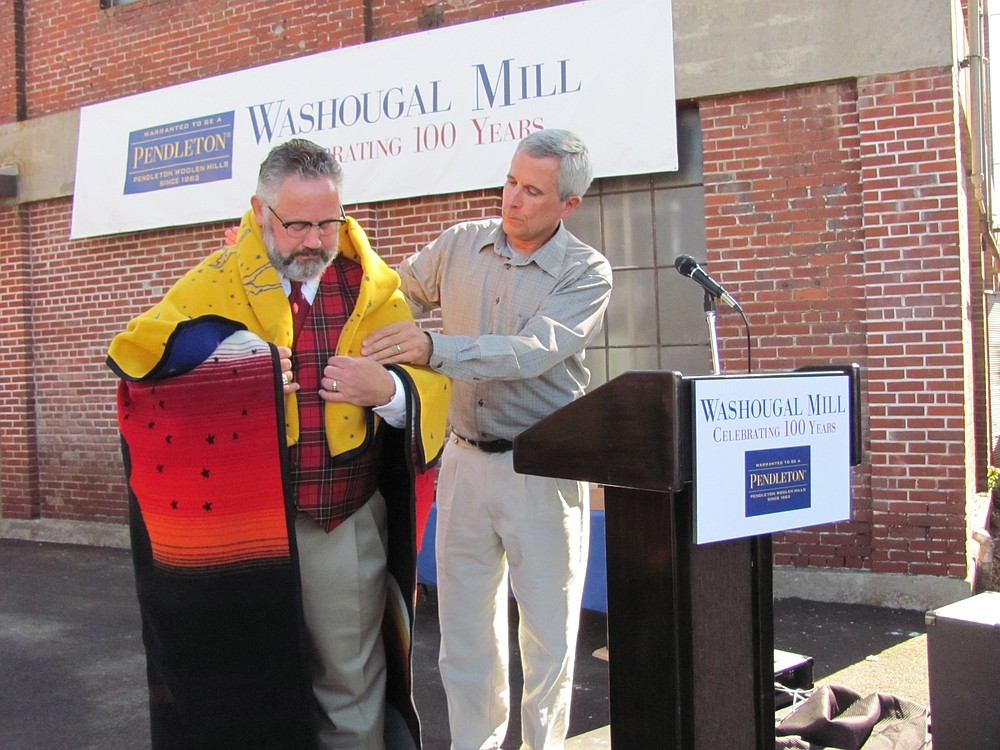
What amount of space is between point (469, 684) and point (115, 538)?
6052 millimetres

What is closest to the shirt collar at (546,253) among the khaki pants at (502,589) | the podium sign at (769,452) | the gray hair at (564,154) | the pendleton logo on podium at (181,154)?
the gray hair at (564,154)

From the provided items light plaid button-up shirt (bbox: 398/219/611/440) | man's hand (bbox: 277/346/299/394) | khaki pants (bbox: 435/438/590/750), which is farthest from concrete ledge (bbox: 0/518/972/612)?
man's hand (bbox: 277/346/299/394)

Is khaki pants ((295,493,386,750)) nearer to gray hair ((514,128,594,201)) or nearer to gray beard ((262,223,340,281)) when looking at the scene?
gray beard ((262,223,340,281))

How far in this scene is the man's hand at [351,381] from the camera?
2268 millimetres

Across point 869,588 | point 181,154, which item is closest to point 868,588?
point 869,588

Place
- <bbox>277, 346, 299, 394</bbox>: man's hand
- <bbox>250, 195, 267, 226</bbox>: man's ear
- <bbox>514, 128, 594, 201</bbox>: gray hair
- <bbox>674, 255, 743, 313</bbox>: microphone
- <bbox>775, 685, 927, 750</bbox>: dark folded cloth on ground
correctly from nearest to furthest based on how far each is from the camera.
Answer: <bbox>277, 346, 299, 394</bbox>: man's hand, <bbox>250, 195, 267, 226</bbox>: man's ear, <bbox>514, 128, 594, 201</bbox>: gray hair, <bbox>775, 685, 927, 750</bbox>: dark folded cloth on ground, <bbox>674, 255, 743, 313</bbox>: microphone

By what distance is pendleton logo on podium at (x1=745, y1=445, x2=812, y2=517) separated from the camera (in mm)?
2084

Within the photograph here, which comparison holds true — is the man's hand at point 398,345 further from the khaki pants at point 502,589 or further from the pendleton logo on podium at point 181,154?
the pendleton logo on podium at point 181,154

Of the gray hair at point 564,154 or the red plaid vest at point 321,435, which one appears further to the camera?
the gray hair at point 564,154

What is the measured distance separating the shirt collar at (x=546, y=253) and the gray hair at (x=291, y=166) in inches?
36.8

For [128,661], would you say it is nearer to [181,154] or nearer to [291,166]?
[291,166]

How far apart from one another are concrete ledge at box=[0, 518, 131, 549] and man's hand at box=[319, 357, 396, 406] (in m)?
6.39

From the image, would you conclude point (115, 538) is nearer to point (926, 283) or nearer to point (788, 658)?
point (788, 658)

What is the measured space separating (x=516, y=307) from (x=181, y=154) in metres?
5.59
